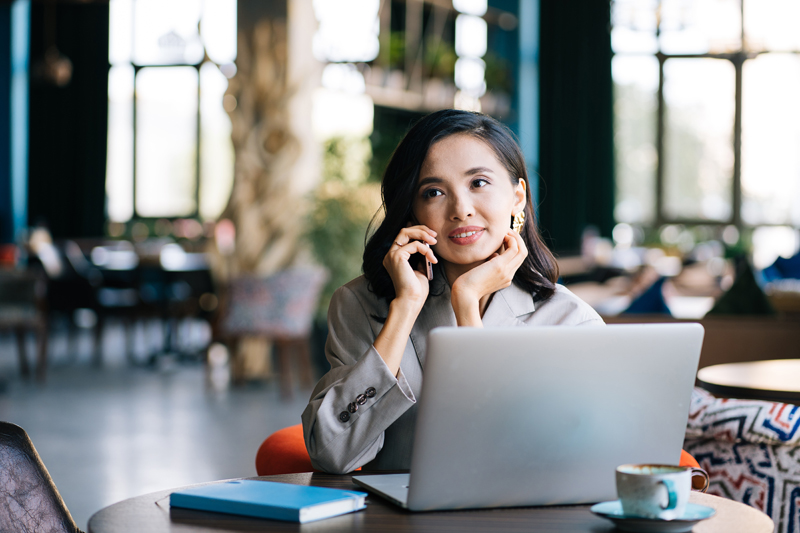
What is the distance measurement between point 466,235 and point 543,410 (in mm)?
564

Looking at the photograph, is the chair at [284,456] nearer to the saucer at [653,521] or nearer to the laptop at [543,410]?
the laptop at [543,410]

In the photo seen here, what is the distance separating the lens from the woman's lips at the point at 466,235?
1519mm

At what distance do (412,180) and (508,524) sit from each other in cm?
69

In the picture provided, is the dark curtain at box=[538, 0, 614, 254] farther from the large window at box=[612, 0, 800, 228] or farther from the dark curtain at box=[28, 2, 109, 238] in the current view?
the dark curtain at box=[28, 2, 109, 238]

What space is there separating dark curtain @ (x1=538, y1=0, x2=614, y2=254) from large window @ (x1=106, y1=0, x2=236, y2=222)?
14.9 ft

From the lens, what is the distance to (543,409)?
39.6 inches

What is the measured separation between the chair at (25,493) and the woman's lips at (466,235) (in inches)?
29.8

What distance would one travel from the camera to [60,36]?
12398 millimetres

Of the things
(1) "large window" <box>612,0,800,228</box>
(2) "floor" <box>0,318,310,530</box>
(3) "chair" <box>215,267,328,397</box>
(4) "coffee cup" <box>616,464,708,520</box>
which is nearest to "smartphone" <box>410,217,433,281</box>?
(4) "coffee cup" <box>616,464,708,520</box>

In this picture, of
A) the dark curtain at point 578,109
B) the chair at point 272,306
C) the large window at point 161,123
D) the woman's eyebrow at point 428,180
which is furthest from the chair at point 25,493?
the large window at point 161,123

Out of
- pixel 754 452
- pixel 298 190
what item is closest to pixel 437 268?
pixel 754 452

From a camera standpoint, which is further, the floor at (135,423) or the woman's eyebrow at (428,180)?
the floor at (135,423)

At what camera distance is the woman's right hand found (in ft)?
4.74

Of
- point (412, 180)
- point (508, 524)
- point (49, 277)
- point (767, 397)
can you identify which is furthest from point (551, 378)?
point (49, 277)
